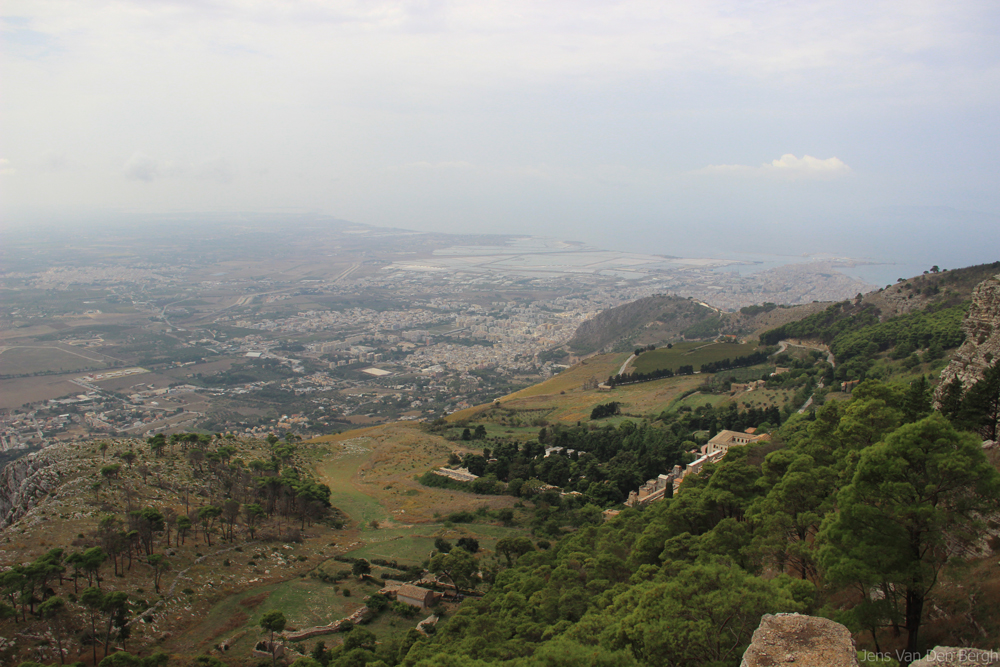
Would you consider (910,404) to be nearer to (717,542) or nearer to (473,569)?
(717,542)

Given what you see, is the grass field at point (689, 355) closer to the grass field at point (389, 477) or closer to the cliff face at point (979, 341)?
the grass field at point (389, 477)

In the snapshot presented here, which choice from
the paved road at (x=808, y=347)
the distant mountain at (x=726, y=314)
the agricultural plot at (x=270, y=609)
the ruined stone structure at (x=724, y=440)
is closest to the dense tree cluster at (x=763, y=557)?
the agricultural plot at (x=270, y=609)

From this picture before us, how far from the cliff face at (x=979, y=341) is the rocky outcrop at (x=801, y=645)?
1330cm

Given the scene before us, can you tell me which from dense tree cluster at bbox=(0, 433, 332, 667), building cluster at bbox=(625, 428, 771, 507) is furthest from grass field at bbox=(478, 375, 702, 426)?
dense tree cluster at bbox=(0, 433, 332, 667)

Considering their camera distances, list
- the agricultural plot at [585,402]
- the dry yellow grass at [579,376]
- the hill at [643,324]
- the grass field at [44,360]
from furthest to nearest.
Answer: the hill at [643,324], the grass field at [44,360], the dry yellow grass at [579,376], the agricultural plot at [585,402]

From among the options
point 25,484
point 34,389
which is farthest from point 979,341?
point 34,389

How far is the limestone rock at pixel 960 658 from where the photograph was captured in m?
6.66

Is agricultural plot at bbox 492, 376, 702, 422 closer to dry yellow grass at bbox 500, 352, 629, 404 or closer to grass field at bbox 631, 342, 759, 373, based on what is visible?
dry yellow grass at bbox 500, 352, 629, 404

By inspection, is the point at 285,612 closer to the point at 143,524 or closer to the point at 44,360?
the point at 143,524

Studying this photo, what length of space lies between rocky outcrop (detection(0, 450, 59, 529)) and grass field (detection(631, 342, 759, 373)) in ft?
157

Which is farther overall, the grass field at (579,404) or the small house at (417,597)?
the grass field at (579,404)

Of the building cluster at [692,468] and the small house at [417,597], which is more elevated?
the building cluster at [692,468]

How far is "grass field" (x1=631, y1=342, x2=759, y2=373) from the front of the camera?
2298 inches

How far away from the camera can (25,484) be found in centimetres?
2397
